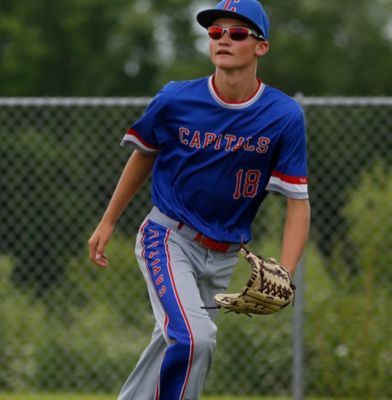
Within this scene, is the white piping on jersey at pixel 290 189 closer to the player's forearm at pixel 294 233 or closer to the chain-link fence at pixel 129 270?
the player's forearm at pixel 294 233

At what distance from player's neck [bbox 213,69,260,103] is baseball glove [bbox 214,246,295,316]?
0.80 meters

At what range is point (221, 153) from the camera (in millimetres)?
4926

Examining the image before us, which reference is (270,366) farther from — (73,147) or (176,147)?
(176,147)

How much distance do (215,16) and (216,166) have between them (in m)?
0.65

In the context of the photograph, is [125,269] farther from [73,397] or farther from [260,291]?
[260,291]

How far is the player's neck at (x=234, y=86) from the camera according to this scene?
4.97 metres

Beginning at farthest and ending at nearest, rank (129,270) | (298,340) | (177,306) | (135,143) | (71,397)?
1. (129,270)
2. (71,397)
3. (298,340)
4. (135,143)
5. (177,306)

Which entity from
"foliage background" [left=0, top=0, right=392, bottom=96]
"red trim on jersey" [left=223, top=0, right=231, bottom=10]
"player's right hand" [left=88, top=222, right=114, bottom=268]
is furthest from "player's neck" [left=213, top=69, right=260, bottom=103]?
"foliage background" [left=0, top=0, right=392, bottom=96]

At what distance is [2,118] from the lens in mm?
7898

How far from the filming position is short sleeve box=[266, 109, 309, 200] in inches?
193

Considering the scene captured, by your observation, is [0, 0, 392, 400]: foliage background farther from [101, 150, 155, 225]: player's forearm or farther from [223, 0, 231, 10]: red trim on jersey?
[223, 0, 231, 10]: red trim on jersey

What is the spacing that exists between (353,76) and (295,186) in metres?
30.4

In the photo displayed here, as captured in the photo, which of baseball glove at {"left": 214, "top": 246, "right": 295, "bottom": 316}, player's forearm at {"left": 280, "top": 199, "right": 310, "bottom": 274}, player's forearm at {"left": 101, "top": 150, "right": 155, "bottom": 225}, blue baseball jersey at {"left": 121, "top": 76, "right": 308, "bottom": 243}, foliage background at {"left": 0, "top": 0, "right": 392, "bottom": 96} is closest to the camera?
baseball glove at {"left": 214, "top": 246, "right": 295, "bottom": 316}

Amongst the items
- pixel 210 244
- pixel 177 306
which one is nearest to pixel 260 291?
pixel 177 306
